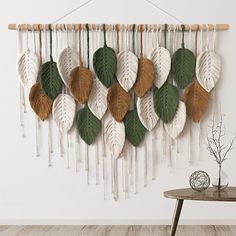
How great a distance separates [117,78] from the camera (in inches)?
146

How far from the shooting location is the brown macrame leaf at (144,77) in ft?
12.1

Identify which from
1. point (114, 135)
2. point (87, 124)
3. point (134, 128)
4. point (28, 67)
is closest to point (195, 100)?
point (134, 128)

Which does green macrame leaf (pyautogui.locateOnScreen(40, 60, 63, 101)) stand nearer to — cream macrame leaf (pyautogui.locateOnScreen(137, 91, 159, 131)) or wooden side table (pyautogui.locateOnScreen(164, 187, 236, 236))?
cream macrame leaf (pyautogui.locateOnScreen(137, 91, 159, 131))

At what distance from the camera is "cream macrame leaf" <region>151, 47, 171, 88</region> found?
12.1ft

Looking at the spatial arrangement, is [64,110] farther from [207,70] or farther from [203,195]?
[203,195]

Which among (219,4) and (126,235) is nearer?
(126,235)

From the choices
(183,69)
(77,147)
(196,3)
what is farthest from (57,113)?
(196,3)

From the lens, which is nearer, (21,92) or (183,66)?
(183,66)

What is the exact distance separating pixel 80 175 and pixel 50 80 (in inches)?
27.5

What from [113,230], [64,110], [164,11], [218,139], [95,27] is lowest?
[113,230]

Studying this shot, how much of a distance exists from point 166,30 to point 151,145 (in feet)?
2.64

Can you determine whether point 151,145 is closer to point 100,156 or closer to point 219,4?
point 100,156

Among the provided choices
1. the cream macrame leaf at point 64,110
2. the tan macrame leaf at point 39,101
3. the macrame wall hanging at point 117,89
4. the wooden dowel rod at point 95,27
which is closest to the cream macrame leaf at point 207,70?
the macrame wall hanging at point 117,89

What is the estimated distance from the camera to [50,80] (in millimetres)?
3729
